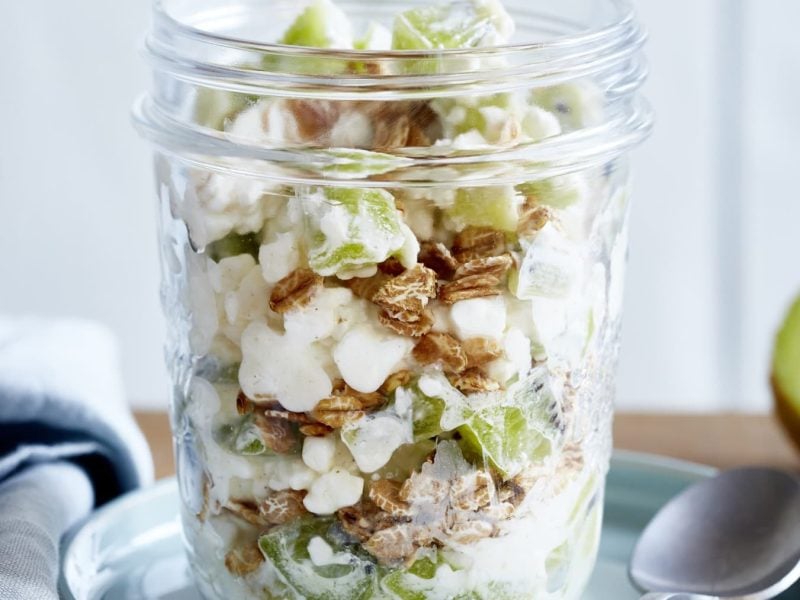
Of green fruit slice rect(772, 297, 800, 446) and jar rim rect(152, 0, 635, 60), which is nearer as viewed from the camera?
jar rim rect(152, 0, 635, 60)

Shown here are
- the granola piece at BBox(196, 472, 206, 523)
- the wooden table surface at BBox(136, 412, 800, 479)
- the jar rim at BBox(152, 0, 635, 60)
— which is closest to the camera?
the jar rim at BBox(152, 0, 635, 60)

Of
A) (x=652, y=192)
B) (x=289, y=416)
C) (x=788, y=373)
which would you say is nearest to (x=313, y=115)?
(x=289, y=416)

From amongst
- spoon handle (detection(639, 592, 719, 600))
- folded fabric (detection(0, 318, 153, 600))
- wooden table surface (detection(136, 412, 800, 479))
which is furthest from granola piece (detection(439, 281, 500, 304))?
wooden table surface (detection(136, 412, 800, 479))

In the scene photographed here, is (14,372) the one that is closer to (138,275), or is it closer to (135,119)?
(135,119)

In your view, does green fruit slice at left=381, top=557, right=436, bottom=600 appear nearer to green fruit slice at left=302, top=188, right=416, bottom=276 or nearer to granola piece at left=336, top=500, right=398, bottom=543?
granola piece at left=336, top=500, right=398, bottom=543

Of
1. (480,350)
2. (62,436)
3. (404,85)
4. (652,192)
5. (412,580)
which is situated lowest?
(652,192)

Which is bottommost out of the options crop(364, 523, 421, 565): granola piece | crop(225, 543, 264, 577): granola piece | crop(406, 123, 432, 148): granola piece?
crop(225, 543, 264, 577): granola piece

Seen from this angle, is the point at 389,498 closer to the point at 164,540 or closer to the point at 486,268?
the point at 486,268
